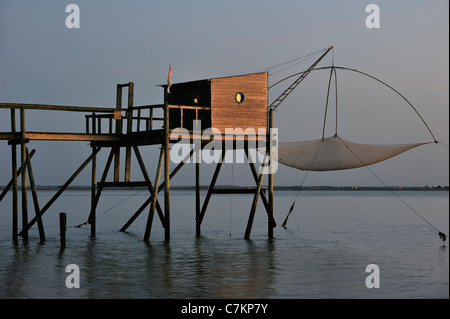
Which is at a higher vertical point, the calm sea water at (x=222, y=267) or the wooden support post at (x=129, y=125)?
the wooden support post at (x=129, y=125)

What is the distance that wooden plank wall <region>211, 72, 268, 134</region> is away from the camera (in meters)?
27.4

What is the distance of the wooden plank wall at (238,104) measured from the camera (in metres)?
27.4

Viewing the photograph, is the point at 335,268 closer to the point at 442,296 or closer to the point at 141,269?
the point at 442,296

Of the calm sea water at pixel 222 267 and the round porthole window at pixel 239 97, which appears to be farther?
the round porthole window at pixel 239 97

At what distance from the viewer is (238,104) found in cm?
2788

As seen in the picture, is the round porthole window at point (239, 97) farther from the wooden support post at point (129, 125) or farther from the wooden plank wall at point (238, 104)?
the wooden support post at point (129, 125)

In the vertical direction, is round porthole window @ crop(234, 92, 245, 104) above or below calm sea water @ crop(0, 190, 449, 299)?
above

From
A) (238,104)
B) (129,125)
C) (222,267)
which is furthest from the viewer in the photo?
(129,125)

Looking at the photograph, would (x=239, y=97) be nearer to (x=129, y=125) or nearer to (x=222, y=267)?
(x=129, y=125)

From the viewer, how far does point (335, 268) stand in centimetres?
2381

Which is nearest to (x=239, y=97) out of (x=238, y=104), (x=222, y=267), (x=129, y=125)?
(x=238, y=104)

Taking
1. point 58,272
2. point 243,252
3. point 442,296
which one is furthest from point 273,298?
point 243,252

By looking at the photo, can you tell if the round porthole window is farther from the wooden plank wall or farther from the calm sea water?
the calm sea water
